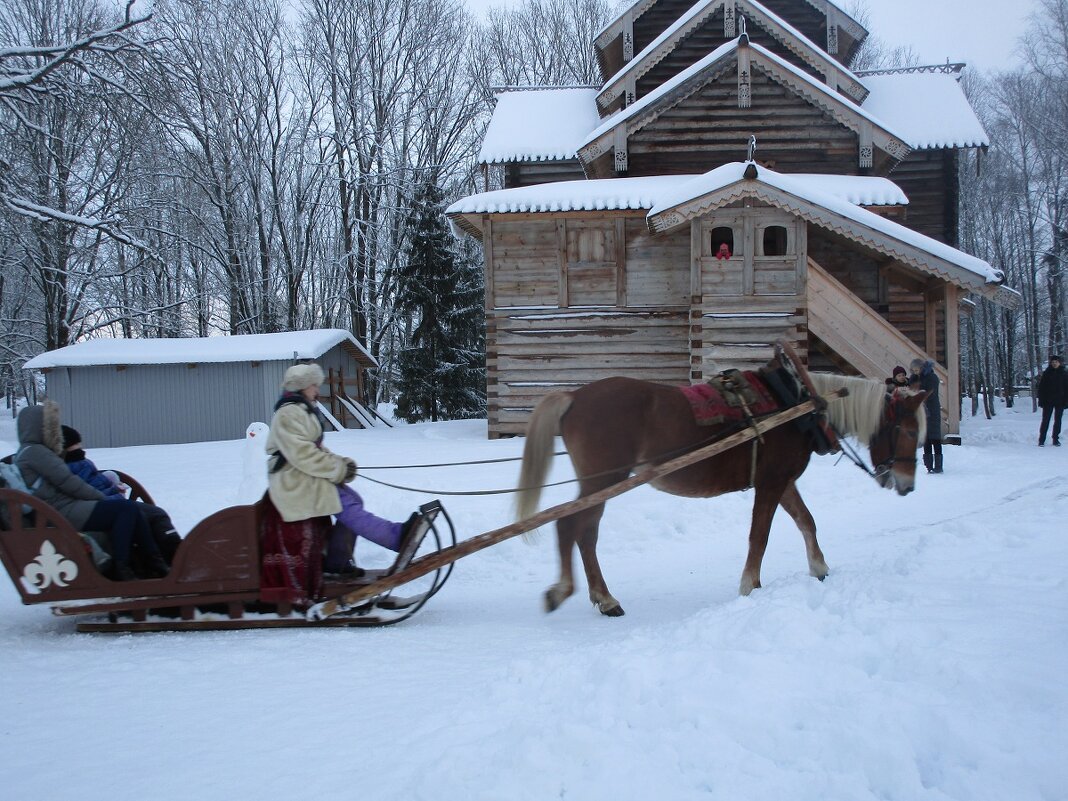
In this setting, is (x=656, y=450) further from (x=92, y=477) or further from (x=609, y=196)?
(x=609, y=196)

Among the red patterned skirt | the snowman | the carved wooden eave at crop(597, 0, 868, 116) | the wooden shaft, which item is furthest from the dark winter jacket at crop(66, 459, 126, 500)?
the carved wooden eave at crop(597, 0, 868, 116)

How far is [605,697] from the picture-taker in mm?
3154

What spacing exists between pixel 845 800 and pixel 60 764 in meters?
3.11

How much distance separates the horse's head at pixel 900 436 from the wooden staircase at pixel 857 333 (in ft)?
27.3

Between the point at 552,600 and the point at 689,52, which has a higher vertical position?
the point at 689,52

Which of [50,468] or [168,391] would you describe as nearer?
[50,468]

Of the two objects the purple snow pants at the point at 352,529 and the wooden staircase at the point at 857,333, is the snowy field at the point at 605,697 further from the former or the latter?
the wooden staircase at the point at 857,333

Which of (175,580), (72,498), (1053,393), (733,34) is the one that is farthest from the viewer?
(733,34)

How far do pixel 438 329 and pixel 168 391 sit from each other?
921cm

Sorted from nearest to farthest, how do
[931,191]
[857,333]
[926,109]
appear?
[857,333]
[931,191]
[926,109]

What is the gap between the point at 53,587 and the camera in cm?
493

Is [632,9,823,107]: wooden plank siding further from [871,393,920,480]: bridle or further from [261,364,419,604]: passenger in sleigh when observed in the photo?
[261,364,419,604]: passenger in sleigh

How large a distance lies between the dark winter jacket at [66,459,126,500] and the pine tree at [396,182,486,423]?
19.9 meters

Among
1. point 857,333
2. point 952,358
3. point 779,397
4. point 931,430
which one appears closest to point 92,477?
Answer: point 779,397
